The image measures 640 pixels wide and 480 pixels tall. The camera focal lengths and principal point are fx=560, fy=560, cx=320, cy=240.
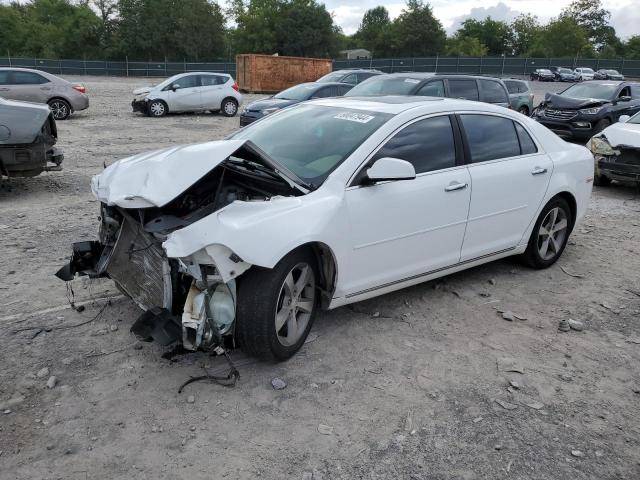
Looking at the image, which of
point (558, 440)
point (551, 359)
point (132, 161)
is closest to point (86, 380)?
point (132, 161)

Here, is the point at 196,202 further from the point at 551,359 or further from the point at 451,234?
the point at 551,359

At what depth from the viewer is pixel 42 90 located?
1599 centimetres

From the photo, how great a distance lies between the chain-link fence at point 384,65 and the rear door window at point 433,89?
116ft

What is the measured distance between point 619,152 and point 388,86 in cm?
445

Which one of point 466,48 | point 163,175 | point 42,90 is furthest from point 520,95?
point 466,48

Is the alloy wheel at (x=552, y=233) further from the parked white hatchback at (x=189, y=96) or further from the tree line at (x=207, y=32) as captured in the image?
the tree line at (x=207, y=32)

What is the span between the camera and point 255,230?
329 centimetres

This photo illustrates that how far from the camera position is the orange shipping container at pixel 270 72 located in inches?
1239

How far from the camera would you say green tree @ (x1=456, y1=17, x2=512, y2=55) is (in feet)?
352

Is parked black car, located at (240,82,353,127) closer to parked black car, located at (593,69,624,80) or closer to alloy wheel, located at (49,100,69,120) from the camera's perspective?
alloy wheel, located at (49,100,69,120)

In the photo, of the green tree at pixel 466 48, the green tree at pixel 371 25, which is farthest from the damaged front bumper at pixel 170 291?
the green tree at pixel 371 25

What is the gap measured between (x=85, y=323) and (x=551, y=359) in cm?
337

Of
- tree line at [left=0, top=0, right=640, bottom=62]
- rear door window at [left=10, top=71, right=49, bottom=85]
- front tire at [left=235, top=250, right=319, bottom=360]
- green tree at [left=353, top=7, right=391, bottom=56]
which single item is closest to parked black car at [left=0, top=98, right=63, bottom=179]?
front tire at [left=235, top=250, right=319, bottom=360]

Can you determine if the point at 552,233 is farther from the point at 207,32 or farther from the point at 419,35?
the point at 419,35
